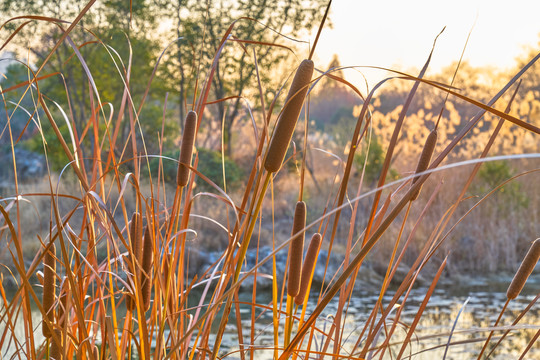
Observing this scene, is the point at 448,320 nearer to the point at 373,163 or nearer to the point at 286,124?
the point at 373,163

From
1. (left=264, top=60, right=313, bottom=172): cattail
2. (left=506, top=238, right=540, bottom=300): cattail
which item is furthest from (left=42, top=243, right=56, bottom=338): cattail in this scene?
(left=506, top=238, right=540, bottom=300): cattail

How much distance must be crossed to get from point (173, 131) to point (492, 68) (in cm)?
680

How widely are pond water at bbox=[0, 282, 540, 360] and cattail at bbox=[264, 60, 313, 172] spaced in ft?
9.62

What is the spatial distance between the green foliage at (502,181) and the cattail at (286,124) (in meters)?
6.18

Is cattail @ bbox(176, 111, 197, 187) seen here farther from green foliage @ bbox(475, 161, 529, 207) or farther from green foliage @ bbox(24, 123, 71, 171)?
green foliage @ bbox(24, 123, 71, 171)

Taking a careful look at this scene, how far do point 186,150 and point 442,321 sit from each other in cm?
397

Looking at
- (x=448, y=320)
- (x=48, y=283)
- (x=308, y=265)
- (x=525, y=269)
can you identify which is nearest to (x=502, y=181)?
(x=448, y=320)

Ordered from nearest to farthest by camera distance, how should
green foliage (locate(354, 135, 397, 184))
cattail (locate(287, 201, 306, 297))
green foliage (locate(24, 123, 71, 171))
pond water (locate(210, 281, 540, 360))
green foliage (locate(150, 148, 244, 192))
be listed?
cattail (locate(287, 201, 306, 297)), pond water (locate(210, 281, 540, 360)), green foliage (locate(354, 135, 397, 184)), green foliage (locate(150, 148, 244, 192)), green foliage (locate(24, 123, 71, 171))

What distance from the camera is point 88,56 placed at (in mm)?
9938

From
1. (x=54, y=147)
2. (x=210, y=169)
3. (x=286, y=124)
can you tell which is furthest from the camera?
(x=54, y=147)

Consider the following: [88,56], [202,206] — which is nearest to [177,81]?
[88,56]

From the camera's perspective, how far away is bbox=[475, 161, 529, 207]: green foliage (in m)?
6.43

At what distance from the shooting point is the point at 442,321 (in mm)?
4285

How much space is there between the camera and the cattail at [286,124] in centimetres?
48
